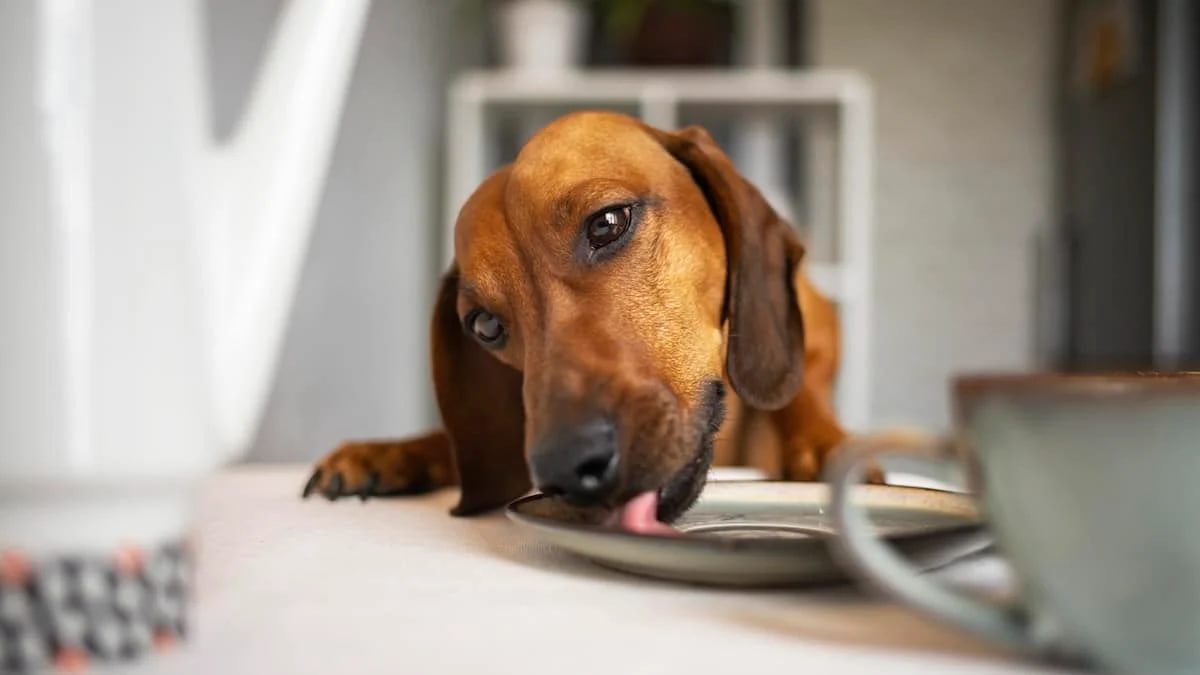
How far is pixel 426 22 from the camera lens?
261 centimetres

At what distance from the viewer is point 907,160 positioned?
11.9ft

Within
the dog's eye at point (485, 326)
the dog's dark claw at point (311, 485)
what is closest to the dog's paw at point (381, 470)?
the dog's dark claw at point (311, 485)

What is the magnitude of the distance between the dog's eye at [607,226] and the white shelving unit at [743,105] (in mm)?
1988

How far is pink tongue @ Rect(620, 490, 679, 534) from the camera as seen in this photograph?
25.0 inches

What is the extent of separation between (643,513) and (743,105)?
96.4 inches

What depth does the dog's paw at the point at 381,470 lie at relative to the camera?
92cm

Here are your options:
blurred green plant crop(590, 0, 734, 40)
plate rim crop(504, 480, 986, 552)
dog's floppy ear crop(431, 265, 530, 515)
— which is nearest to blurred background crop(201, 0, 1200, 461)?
blurred green plant crop(590, 0, 734, 40)

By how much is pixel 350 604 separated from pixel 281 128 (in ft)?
0.74

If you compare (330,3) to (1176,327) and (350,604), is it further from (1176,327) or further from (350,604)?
(1176,327)

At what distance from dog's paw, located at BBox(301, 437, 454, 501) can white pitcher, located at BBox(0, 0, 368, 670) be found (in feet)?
1.69

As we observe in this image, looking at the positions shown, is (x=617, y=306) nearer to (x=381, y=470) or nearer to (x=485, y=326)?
(x=485, y=326)

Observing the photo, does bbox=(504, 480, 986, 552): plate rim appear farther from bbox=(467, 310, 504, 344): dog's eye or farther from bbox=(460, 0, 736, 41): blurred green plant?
bbox=(460, 0, 736, 41): blurred green plant

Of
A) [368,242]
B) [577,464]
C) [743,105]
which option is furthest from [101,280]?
[743,105]

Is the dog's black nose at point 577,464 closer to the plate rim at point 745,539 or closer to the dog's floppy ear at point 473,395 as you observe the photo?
the plate rim at point 745,539
